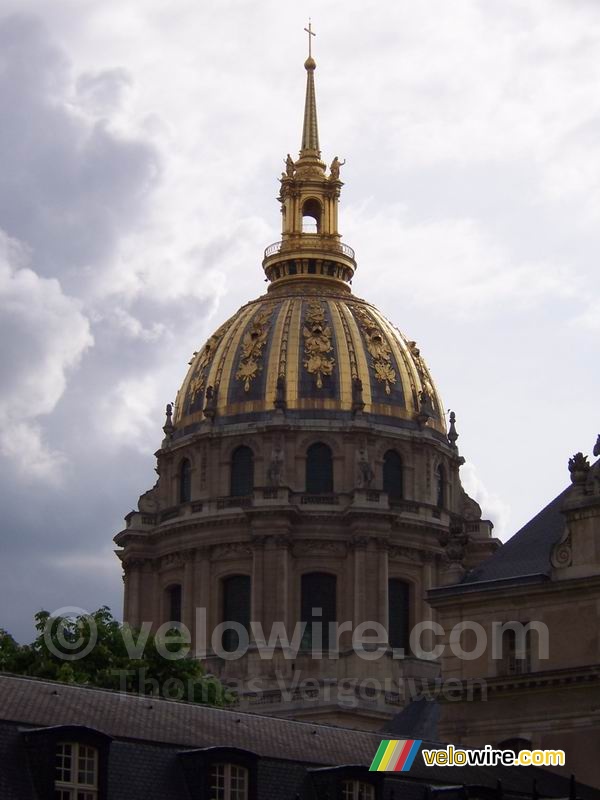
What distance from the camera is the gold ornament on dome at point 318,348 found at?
12825 centimetres

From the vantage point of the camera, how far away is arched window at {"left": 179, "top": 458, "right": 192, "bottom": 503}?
427ft

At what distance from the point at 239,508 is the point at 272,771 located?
245ft

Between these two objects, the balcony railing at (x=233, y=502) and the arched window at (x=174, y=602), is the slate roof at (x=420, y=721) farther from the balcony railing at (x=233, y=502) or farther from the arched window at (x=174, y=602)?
the arched window at (x=174, y=602)

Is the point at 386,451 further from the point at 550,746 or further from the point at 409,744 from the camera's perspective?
the point at 409,744

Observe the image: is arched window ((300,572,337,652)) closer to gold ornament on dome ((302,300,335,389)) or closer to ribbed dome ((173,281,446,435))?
ribbed dome ((173,281,446,435))

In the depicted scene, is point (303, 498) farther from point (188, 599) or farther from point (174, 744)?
point (174, 744)

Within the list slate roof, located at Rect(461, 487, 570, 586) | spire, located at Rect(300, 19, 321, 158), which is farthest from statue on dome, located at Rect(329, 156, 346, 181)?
slate roof, located at Rect(461, 487, 570, 586)

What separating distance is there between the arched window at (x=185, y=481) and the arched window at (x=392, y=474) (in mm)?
11164

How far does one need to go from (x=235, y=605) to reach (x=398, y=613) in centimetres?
889

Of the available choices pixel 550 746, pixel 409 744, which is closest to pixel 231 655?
pixel 550 746

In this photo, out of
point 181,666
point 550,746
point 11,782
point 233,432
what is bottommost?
point 11,782

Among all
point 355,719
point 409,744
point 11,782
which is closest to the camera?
point 11,782

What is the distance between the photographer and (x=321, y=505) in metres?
125

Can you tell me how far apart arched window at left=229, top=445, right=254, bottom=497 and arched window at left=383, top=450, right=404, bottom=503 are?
7527 millimetres
